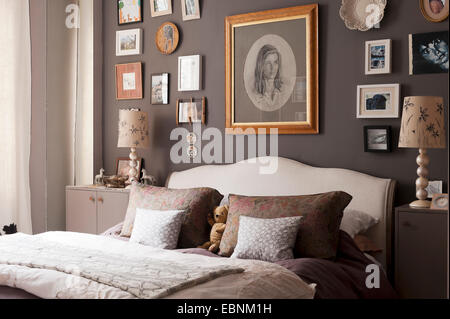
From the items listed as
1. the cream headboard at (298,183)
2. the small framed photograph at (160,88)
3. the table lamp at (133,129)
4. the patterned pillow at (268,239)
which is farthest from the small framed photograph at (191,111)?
the patterned pillow at (268,239)

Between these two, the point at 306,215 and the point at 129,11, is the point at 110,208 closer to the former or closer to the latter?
the point at 129,11

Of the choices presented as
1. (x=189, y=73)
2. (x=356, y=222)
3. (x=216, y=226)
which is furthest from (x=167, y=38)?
(x=356, y=222)

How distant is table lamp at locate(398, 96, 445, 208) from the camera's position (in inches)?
109

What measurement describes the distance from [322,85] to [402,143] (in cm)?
71

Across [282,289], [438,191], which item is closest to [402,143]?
[438,191]

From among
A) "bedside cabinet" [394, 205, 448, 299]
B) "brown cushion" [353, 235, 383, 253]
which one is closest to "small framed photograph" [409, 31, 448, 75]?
"bedside cabinet" [394, 205, 448, 299]

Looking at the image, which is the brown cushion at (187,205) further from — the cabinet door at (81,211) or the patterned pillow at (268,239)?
the cabinet door at (81,211)

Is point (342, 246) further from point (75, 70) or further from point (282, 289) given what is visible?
A: point (75, 70)

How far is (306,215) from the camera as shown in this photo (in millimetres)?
2740

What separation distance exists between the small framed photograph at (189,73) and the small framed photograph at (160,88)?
13cm

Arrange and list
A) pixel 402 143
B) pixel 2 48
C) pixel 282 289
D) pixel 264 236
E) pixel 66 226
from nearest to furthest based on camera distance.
Answer: pixel 282 289
pixel 264 236
pixel 402 143
pixel 2 48
pixel 66 226

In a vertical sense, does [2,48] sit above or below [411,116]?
above

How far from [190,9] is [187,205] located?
158cm

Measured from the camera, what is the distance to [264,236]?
105 inches
